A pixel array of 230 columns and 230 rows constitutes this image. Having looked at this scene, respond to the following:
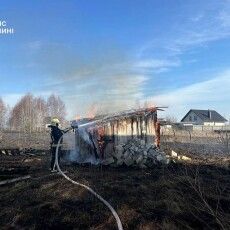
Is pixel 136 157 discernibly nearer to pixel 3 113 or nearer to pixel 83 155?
pixel 83 155

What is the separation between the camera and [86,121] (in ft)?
61.5

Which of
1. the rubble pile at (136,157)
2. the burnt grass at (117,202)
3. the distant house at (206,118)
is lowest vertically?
the burnt grass at (117,202)

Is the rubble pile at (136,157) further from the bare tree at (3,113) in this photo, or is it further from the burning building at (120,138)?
the bare tree at (3,113)

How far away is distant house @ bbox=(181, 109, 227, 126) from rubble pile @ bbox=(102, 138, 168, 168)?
212 ft

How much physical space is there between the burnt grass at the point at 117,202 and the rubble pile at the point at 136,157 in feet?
7.57

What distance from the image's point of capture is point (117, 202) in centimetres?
883

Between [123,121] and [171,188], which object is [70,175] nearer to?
[171,188]

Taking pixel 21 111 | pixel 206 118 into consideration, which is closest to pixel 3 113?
pixel 21 111

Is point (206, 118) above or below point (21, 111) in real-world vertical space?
below

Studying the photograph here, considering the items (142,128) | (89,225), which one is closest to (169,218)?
(89,225)

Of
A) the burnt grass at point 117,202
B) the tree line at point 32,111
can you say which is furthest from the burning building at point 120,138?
the tree line at point 32,111

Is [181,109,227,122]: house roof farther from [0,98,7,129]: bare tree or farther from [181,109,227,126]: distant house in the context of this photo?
[0,98,7,129]: bare tree

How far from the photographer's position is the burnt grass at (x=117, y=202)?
7375 millimetres

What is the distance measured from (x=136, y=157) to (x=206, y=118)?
67135 millimetres
